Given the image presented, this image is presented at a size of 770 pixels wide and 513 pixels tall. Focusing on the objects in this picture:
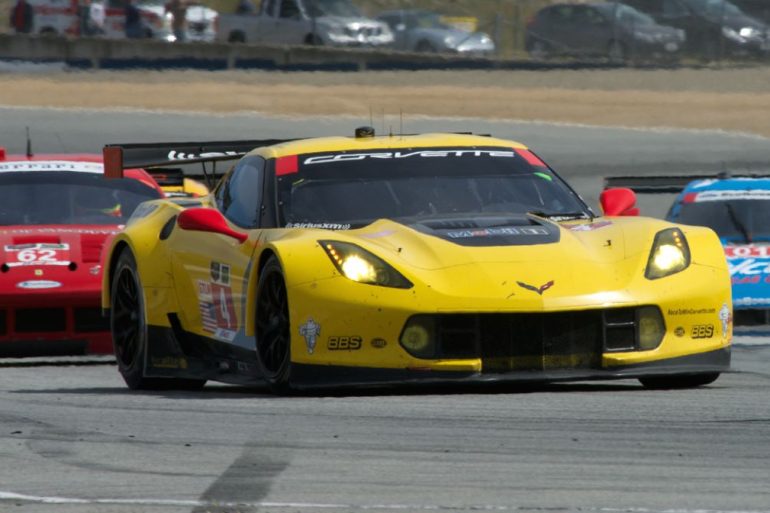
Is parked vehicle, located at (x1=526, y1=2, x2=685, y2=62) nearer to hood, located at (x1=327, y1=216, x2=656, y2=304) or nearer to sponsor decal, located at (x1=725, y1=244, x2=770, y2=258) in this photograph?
sponsor decal, located at (x1=725, y1=244, x2=770, y2=258)

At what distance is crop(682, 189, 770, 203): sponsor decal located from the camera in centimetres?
1562

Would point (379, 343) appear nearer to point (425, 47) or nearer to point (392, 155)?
point (392, 155)

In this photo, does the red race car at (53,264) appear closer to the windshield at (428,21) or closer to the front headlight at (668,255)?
the front headlight at (668,255)

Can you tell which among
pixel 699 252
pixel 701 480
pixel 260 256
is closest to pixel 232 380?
pixel 260 256

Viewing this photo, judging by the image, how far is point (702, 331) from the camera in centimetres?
792

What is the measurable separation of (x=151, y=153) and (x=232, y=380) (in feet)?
12.5

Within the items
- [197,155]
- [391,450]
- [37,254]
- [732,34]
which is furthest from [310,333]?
[732,34]

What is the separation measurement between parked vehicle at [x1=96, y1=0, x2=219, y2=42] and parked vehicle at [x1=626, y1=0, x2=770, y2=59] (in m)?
8.09

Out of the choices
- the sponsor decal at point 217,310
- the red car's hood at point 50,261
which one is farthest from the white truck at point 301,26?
the sponsor decal at point 217,310

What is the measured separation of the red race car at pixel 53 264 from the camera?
11.3 metres

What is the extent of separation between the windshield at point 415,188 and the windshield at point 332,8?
26.2 metres

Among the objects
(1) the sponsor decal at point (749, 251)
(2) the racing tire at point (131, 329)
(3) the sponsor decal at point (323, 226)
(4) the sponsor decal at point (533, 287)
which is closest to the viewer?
(4) the sponsor decal at point (533, 287)

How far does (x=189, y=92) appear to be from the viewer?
3297cm

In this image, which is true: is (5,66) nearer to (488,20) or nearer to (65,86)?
(65,86)
